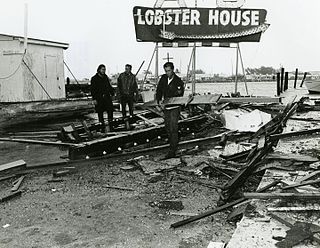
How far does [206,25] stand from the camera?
2111 cm

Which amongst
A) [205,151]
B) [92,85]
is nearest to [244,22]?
[92,85]

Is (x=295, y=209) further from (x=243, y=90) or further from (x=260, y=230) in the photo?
(x=243, y=90)

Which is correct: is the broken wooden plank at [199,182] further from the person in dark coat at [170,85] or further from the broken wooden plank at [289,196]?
the person in dark coat at [170,85]

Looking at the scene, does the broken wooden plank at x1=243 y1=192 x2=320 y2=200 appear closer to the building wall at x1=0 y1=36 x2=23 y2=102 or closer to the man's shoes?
the man's shoes

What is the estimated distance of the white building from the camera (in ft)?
63.1

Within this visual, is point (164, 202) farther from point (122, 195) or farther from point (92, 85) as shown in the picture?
point (92, 85)

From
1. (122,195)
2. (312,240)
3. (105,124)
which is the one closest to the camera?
(312,240)

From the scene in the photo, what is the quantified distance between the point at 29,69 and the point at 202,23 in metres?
9.40

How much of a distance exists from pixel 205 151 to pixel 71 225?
15.7ft

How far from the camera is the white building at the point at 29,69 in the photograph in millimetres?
19219

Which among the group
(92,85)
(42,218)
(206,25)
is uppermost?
(206,25)

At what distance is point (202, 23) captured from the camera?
21.1 meters

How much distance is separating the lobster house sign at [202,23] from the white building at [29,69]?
5.30 metres

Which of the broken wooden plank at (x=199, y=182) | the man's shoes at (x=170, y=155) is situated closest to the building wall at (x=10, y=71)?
the man's shoes at (x=170, y=155)
